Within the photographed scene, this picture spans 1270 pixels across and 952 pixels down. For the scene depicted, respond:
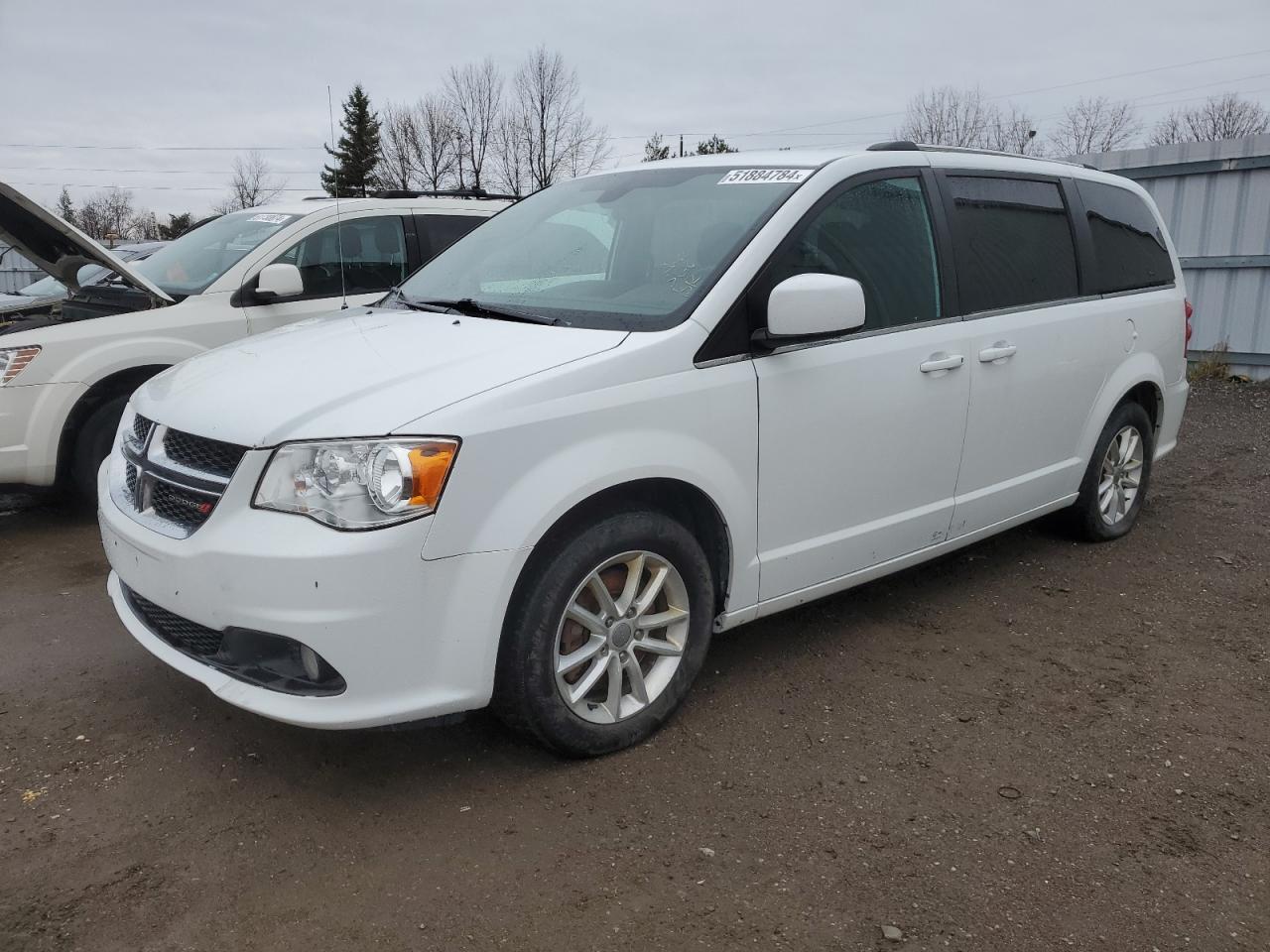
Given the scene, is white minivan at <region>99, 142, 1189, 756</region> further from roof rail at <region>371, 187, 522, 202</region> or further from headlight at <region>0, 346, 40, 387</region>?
roof rail at <region>371, 187, 522, 202</region>

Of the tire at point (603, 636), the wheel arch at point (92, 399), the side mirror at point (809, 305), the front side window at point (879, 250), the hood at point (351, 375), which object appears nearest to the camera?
the hood at point (351, 375)

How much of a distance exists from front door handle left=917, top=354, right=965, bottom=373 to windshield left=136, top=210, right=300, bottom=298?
4.17 m

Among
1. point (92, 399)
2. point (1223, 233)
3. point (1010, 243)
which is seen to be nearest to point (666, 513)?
point (1010, 243)

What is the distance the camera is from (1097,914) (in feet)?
8.05

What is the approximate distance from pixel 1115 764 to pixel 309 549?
244 cm

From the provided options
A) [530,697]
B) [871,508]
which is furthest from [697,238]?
[530,697]

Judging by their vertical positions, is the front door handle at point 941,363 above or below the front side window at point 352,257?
below

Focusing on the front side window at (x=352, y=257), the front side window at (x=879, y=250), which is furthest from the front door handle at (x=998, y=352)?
the front side window at (x=352, y=257)

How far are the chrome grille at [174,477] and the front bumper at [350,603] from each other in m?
0.08

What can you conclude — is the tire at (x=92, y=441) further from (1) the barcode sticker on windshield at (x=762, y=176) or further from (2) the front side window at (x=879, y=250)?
(2) the front side window at (x=879, y=250)

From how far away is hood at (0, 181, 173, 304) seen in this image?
A: 17.0 ft

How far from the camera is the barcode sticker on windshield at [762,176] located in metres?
3.57

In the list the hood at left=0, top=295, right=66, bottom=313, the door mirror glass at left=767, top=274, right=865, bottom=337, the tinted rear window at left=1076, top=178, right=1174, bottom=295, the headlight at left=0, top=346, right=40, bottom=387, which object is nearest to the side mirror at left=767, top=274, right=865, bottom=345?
the door mirror glass at left=767, top=274, right=865, bottom=337

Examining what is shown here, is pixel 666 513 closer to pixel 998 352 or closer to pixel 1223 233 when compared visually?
pixel 998 352
